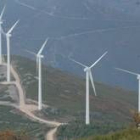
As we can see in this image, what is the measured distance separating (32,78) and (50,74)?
21077 millimetres

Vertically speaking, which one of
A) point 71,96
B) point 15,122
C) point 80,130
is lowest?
point 80,130

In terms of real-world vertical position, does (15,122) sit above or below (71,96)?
below

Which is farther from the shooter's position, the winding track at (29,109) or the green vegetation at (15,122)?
the green vegetation at (15,122)

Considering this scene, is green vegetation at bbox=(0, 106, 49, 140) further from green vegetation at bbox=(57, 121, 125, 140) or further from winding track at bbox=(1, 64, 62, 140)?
green vegetation at bbox=(57, 121, 125, 140)

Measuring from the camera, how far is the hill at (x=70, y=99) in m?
128

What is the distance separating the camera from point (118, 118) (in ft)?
462

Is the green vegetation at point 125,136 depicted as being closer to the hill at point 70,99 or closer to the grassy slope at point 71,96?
the hill at point 70,99

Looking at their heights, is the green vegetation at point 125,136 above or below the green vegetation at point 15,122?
below

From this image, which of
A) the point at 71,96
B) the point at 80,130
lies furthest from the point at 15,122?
the point at 71,96

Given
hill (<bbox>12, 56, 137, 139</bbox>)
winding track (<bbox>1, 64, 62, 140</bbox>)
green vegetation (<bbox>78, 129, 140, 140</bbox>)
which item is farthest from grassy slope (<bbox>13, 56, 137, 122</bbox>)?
green vegetation (<bbox>78, 129, 140, 140</bbox>)

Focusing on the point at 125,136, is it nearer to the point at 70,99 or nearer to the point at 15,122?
the point at 15,122

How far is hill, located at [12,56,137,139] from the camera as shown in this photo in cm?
12779

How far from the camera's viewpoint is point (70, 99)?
149m

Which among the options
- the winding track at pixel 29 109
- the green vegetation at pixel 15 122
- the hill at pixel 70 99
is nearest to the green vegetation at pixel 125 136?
the winding track at pixel 29 109
